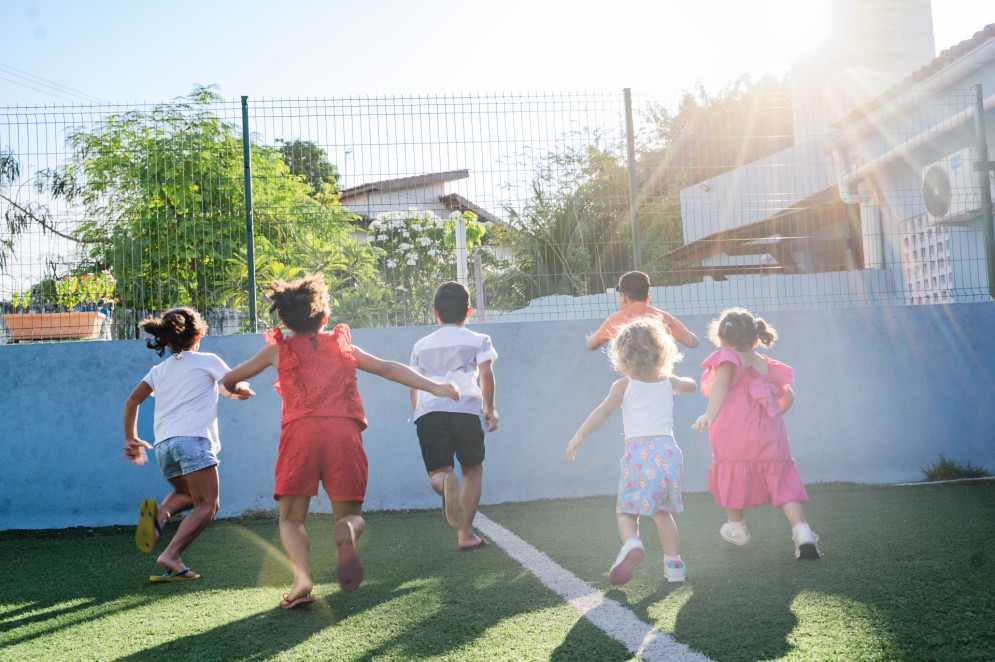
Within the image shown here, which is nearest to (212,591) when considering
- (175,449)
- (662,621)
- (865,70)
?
(175,449)

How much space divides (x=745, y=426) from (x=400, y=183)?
357 centimetres

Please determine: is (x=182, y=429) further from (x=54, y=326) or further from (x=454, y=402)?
(x=54, y=326)

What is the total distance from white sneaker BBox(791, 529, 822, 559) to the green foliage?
370 centimetres

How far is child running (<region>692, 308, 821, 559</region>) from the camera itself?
444cm

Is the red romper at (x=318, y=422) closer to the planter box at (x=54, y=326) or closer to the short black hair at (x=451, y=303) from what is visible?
the short black hair at (x=451, y=303)

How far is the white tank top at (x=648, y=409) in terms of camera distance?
3.91 metres

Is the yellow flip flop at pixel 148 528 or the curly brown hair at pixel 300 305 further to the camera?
the yellow flip flop at pixel 148 528

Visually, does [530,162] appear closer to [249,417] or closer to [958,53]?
[249,417]

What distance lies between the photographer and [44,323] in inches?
265

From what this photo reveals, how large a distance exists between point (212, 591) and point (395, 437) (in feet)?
9.33

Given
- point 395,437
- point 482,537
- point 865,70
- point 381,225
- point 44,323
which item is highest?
point 865,70

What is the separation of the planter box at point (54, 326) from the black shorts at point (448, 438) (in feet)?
11.7

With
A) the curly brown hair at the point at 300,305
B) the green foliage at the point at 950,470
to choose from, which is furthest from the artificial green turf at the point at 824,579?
the curly brown hair at the point at 300,305

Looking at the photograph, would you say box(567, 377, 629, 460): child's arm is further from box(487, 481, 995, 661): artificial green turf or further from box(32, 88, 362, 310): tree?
box(32, 88, 362, 310): tree
